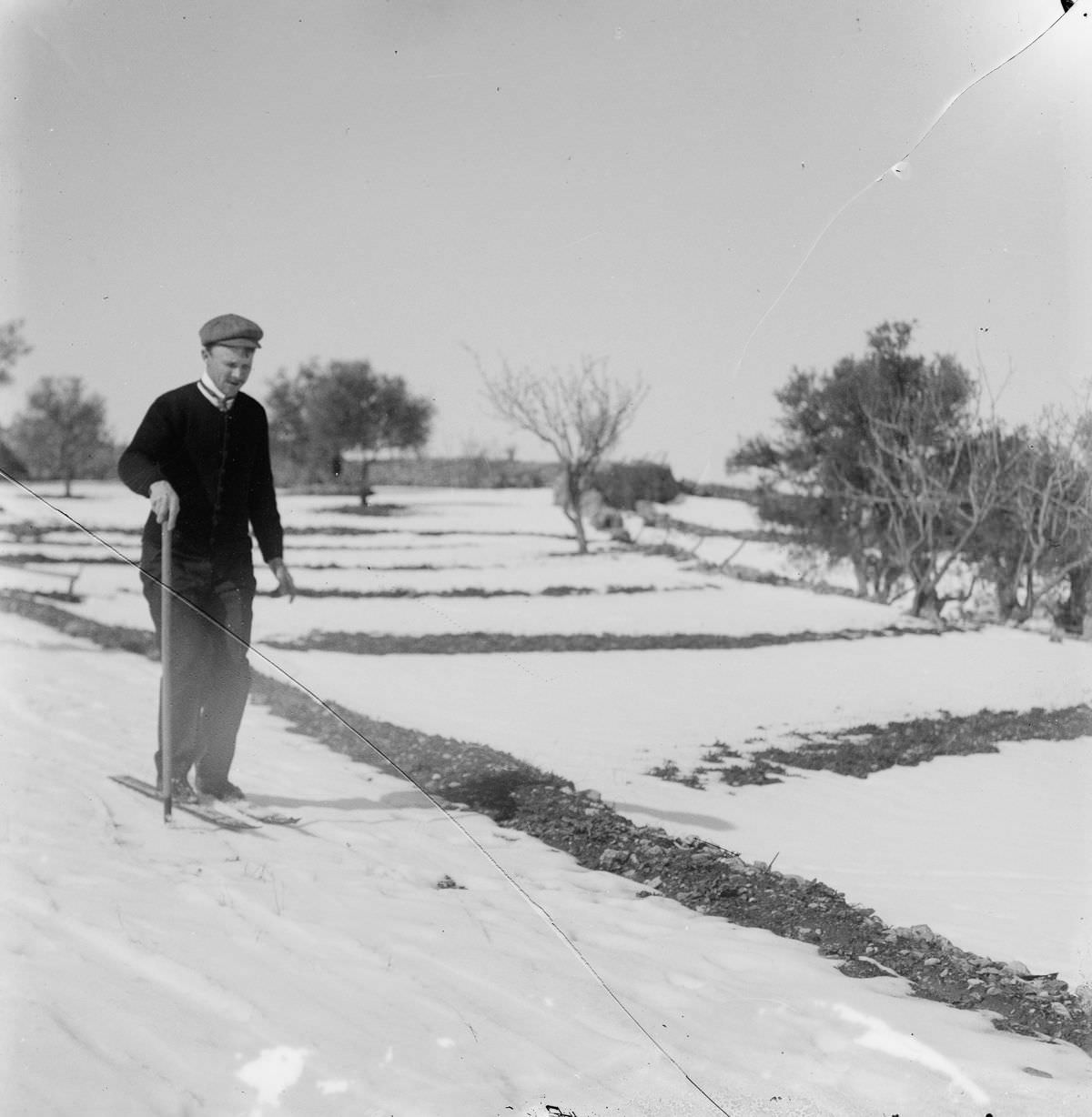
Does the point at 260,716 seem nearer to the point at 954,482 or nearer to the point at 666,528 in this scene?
the point at 666,528

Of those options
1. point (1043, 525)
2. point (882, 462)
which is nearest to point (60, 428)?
point (882, 462)

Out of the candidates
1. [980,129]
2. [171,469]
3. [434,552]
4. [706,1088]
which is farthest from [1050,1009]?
[171,469]

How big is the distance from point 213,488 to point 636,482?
53 cm

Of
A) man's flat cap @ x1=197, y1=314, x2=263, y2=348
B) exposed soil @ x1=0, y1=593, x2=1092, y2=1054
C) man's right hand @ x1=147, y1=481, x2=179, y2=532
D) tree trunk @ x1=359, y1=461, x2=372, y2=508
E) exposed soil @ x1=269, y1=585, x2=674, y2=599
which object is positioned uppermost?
man's flat cap @ x1=197, y1=314, x2=263, y2=348

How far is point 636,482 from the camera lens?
5.23ft

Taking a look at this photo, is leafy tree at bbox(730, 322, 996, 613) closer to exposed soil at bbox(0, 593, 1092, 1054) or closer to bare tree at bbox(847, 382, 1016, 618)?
bare tree at bbox(847, 382, 1016, 618)

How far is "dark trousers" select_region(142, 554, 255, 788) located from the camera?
1.56 m

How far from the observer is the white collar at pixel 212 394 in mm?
1460

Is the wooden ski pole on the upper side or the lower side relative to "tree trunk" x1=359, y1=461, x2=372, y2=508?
lower

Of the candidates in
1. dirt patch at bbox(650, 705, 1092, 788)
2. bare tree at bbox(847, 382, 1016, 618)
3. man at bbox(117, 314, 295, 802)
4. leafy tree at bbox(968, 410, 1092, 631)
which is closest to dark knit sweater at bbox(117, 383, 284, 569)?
man at bbox(117, 314, 295, 802)

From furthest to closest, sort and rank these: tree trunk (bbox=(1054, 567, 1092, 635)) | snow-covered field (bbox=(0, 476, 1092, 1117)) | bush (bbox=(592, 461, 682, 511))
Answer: tree trunk (bbox=(1054, 567, 1092, 635)) < snow-covered field (bbox=(0, 476, 1092, 1117)) < bush (bbox=(592, 461, 682, 511))

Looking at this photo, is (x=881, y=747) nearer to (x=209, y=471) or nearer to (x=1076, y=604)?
(x=1076, y=604)

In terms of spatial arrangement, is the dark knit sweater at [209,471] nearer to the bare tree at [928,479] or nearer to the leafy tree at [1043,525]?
the bare tree at [928,479]

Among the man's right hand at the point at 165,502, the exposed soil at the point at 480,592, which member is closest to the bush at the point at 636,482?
the exposed soil at the point at 480,592
